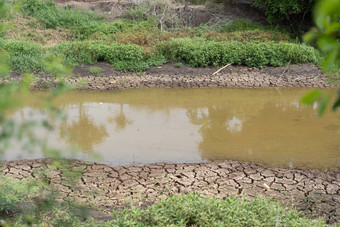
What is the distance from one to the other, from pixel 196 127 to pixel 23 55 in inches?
222

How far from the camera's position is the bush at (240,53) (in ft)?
40.0

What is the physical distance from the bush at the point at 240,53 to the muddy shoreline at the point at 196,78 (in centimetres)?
20

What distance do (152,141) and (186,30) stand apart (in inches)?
285

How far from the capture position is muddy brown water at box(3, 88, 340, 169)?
7.59m

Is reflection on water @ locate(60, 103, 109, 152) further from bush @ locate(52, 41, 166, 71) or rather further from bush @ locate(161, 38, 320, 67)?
bush @ locate(161, 38, 320, 67)

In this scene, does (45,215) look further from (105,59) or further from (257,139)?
(105,59)

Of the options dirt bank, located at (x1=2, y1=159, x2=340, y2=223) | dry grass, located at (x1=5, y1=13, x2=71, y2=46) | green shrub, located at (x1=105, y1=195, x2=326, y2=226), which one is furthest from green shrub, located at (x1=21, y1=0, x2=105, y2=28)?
green shrub, located at (x1=105, y1=195, x2=326, y2=226)

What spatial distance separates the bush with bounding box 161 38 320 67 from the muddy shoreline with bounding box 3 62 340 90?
0.20 meters

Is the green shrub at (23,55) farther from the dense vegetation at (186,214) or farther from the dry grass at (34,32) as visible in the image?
the dense vegetation at (186,214)

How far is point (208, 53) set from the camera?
12.2 m

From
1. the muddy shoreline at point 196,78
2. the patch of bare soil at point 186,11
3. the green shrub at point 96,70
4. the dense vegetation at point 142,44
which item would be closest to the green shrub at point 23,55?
the dense vegetation at point 142,44

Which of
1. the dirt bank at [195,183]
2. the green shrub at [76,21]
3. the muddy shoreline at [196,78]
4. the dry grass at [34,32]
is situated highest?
the green shrub at [76,21]

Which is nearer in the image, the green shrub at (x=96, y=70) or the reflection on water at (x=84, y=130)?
the reflection on water at (x=84, y=130)

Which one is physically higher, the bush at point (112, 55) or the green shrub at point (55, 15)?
the green shrub at point (55, 15)
